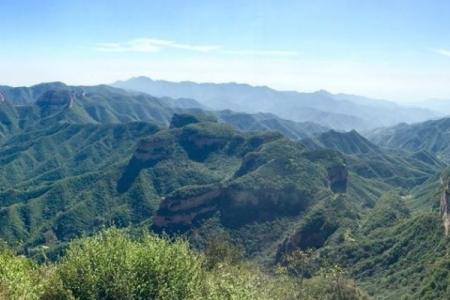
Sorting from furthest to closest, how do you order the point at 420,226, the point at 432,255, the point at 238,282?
1. the point at 420,226
2. the point at 432,255
3. the point at 238,282

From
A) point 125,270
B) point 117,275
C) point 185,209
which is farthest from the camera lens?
point 185,209

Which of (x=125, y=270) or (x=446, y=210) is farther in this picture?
(x=446, y=210)

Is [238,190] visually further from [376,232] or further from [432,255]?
[432,255]

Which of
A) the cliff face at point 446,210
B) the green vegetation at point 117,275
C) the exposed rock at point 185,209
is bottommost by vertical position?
the exposed rock at point 185,209

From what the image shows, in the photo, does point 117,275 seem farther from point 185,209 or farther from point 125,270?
point 185,209

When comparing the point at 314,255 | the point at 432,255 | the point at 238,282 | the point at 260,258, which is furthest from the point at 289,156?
the point at 238,282

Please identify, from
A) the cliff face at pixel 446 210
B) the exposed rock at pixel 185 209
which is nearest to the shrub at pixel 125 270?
the cliff face at pixel 446 210

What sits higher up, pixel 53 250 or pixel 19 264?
pixel 19 264

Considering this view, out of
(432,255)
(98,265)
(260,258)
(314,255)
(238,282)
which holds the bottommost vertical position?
(260,258)

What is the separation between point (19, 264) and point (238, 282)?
19304 mm

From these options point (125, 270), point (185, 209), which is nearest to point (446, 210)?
point (185, 209)

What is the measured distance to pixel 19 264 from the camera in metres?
43.8

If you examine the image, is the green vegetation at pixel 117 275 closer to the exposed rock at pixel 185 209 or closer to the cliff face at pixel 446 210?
the cliff face at pixel 446 210

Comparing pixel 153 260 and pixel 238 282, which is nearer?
pixel 153 260
